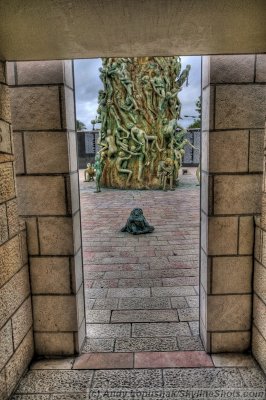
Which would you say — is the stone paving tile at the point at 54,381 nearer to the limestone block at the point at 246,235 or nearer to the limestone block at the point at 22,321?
the limestone block at the point at 22,321

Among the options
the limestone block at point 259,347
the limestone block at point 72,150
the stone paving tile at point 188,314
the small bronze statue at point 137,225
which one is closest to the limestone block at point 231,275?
the limestone block at point 259,347

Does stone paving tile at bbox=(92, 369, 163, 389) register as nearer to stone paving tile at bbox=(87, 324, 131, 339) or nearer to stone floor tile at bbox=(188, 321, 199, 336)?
stone paving tile at bbox=(87, 324, 131, 339)

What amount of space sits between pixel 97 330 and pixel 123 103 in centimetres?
1111

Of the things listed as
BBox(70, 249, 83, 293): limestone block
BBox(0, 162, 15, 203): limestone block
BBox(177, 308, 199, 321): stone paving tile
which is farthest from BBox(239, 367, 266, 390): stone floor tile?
BBox(0, 162, 15, 203): limestone block

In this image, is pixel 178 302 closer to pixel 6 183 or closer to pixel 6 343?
pixel 6 343

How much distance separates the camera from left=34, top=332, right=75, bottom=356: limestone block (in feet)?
8.55

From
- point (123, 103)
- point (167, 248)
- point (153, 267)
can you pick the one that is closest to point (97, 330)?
point (153, 267)

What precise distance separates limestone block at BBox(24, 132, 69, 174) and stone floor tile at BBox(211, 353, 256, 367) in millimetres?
1959

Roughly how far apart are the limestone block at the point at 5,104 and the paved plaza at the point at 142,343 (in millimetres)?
1949

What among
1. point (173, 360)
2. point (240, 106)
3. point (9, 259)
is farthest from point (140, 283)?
point (240, 106)

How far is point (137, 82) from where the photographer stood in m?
12.9

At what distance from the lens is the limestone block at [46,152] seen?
2.33 metres

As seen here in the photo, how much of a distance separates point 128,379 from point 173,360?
0.42 m

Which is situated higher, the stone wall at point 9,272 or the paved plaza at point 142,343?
the stone wall at point 9,272
